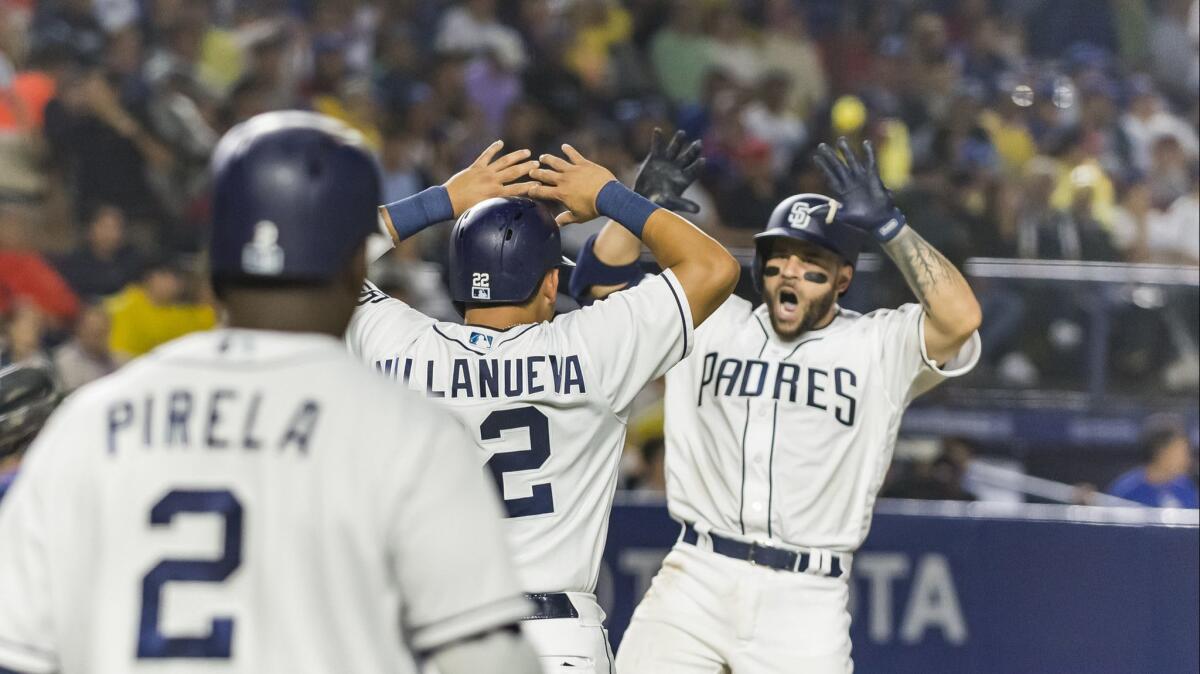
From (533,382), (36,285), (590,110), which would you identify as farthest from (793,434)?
(590,110)

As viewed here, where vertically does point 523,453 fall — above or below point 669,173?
below

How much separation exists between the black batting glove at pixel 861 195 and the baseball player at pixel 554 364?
129 centimetres

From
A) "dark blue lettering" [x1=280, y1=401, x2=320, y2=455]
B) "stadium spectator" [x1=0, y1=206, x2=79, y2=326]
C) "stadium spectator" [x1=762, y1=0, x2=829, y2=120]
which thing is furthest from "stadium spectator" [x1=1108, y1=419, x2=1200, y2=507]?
"dark blue lettering" [x1=280, y1=401, x2=320, y2=455]

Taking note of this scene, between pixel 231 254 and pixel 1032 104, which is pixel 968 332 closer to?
pixel 231 254

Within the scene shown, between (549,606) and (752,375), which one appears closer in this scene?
(549,606)

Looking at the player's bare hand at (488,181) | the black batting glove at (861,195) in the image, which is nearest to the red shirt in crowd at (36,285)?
the player's bare hand at (488,181)

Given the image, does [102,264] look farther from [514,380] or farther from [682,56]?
[514,380]

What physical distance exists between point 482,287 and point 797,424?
1.62 m

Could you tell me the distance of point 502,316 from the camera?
13.9 ft

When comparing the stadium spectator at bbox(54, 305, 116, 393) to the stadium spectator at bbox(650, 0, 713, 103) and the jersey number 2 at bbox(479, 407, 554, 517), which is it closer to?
the jersey number 2 at bbox(479, 407, 554, 517)

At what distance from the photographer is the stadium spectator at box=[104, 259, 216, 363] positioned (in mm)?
9586

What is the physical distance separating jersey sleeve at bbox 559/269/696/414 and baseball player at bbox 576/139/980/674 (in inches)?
53.8

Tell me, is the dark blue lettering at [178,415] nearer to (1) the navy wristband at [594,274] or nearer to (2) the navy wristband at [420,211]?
(2) the navy wristband at [420,211]

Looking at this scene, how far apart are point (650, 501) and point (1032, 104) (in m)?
8.75
